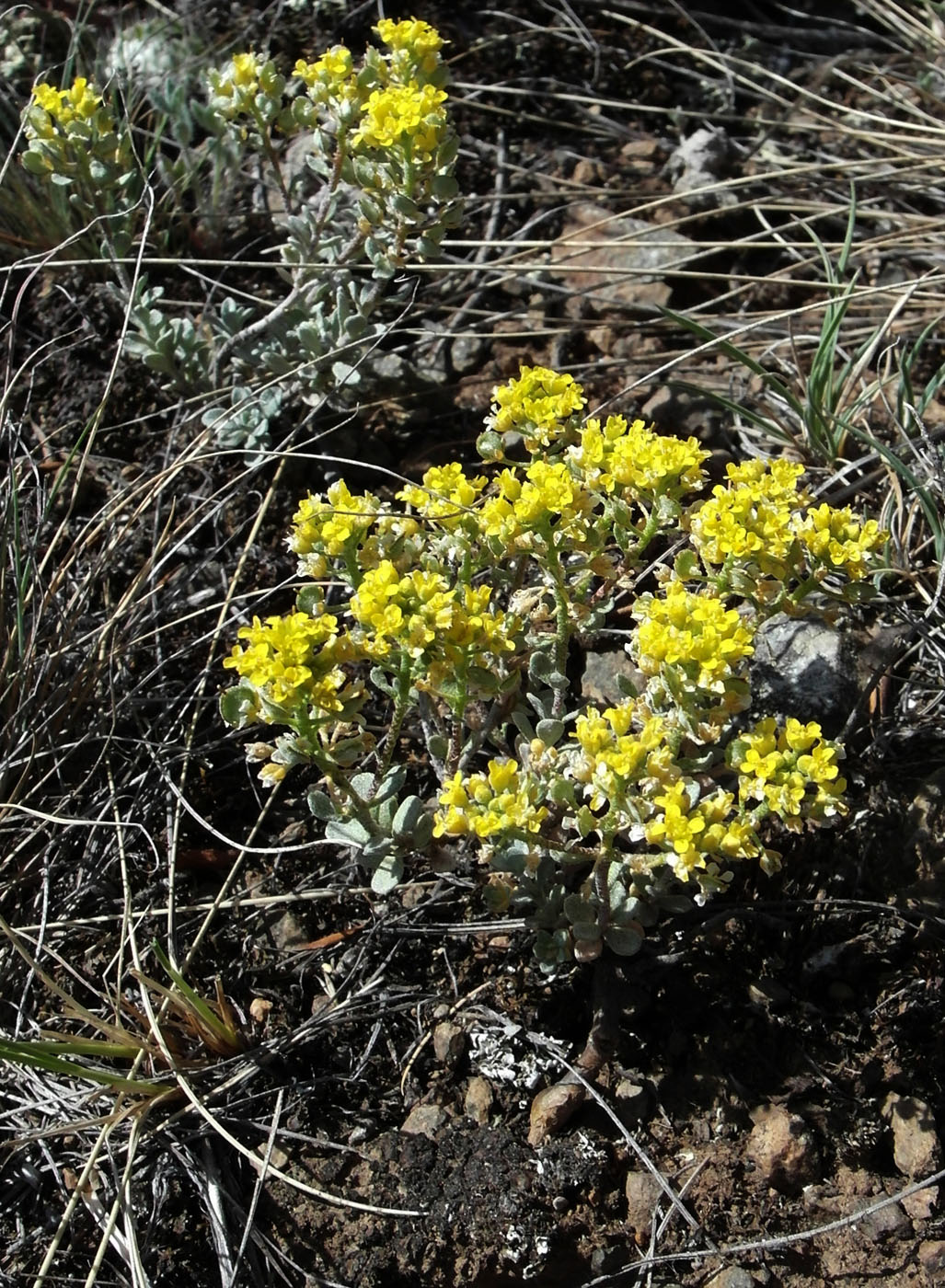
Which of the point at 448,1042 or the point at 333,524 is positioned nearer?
the point at 333,524

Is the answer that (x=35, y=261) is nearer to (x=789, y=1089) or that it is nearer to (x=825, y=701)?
(x=825, y=701)

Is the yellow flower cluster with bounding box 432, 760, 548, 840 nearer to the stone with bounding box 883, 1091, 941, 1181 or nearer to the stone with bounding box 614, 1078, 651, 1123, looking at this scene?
the stone with bounding box 614, 1078, 651, 1123

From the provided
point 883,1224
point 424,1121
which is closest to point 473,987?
point 424,1121

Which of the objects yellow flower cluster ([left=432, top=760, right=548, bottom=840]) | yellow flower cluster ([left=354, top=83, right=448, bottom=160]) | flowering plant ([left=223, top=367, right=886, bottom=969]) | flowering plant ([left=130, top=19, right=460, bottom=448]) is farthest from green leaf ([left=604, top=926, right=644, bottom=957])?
yellow flower cluster ([left=354, top=83, right=448, bottom=160])

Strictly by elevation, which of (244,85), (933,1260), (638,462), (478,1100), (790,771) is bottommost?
(933,1260)

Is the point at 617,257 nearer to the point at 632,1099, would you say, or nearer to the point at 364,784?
the point at 364,784

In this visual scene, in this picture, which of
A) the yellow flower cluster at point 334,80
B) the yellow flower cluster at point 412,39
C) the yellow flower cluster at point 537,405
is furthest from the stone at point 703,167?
the yellow flower cluster at point 537,405
